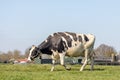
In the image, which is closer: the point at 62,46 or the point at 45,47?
the point at 62,46

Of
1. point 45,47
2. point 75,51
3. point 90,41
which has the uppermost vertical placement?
point 90,41

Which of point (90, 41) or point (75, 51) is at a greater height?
point (90, 41)

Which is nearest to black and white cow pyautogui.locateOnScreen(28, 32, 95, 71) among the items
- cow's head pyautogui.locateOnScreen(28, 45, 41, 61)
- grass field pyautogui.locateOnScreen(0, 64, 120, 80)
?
cow's head pyautogui.locateOnScreen(28, 45, 41, 61)

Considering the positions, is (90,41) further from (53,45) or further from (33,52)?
(33,52)

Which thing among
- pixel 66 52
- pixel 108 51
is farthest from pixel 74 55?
pixel 108 51

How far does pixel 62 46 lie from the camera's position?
25.0m

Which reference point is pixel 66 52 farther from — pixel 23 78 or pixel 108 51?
pixel 108 51

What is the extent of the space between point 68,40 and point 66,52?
799 mm

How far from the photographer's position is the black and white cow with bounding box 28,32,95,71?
Result: 82.0 ft

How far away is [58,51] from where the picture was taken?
24984 mm

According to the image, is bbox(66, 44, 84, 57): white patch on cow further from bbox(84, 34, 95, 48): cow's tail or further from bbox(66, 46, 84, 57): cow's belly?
bbox(84, 34, 95, 48): cow's tail

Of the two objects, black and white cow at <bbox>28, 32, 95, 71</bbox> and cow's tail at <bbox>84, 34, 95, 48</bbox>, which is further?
cow's tail at <bbox>84, 34, 95, 48</bbox>

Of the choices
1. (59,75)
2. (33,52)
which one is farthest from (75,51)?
(59,75)

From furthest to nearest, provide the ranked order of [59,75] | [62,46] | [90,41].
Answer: [90,41] → [62,46] → [59,75]
